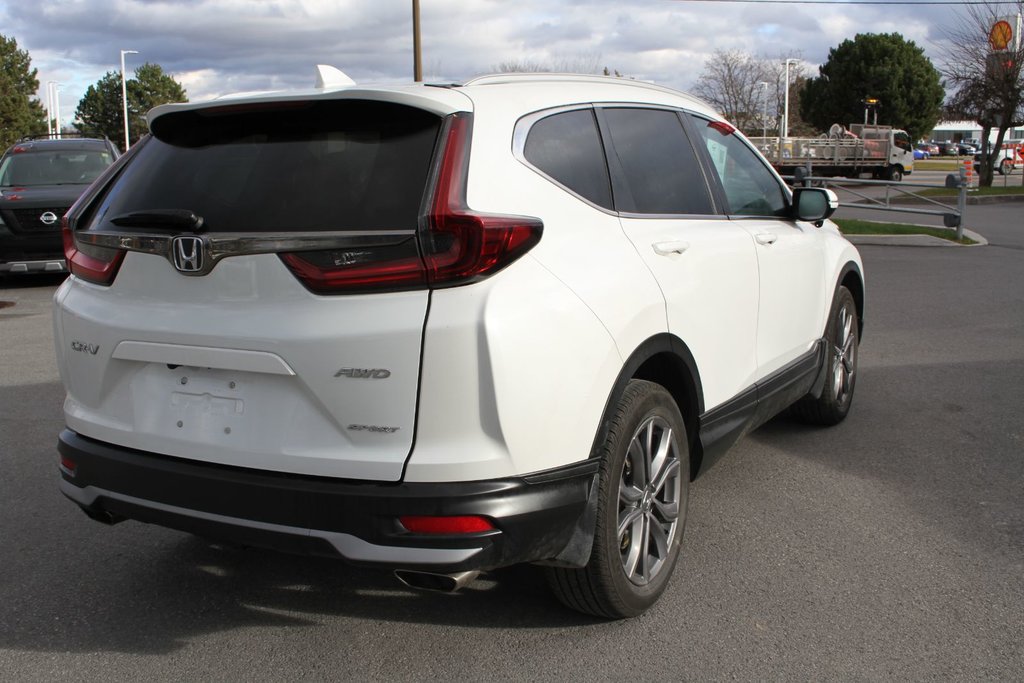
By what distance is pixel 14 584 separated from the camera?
12.5 ft

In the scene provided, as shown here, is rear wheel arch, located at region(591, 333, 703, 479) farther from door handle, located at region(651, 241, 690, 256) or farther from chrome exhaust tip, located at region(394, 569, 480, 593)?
chrome exhaust tip, located at region(394, 569, 480, 593)

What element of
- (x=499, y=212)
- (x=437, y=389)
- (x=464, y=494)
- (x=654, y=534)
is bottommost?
(x=654, y=534)

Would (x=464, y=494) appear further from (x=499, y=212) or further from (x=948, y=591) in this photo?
(x=948, y=591)

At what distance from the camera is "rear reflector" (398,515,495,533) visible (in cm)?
275

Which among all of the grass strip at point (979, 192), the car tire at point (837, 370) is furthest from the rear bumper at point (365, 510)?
the grass strip at point (979, 192)

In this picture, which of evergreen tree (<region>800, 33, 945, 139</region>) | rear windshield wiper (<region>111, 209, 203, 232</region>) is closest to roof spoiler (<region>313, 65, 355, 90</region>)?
rear windshield wiper (<region>111, 209, 203, 232</region>)

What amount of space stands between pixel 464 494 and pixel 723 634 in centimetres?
117

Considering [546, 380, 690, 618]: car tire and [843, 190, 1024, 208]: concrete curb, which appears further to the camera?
[843, 190, 1024, 208]: concrete curb

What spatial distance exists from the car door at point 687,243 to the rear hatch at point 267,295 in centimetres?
97

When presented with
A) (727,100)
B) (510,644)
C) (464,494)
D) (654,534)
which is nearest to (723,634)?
Answer: (654,534)

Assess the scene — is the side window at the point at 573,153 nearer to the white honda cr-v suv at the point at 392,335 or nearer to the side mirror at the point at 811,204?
the white honda cr-v suv at the point at 392,335

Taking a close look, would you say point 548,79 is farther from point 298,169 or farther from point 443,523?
point 443,523

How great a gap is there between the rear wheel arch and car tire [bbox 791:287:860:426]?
1.86 meters

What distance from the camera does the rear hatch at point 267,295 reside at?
2.76 meters
